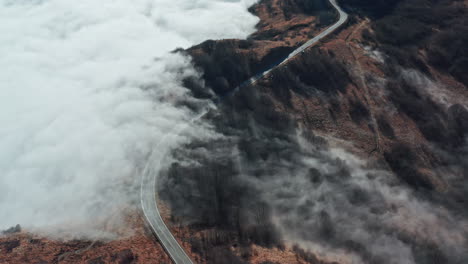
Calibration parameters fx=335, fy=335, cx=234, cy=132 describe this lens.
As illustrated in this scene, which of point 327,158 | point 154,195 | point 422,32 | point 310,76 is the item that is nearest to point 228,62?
point 310,76

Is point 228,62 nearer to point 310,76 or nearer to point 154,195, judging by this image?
point 310,76

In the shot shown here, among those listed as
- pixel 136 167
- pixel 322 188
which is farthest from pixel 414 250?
pixel 136 167

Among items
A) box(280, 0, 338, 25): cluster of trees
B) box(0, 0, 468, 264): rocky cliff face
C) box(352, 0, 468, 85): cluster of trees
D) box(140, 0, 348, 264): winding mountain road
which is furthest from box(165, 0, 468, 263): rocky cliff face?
box(280, 0, 338, 25): cluster of trees

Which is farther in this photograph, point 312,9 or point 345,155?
point 312,9

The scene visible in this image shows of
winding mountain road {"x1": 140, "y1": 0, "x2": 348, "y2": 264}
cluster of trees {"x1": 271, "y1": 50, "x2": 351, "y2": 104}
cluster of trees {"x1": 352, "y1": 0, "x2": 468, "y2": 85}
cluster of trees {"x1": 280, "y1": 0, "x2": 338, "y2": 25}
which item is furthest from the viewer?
cluster of trees {"x1": 280, "y1": 0, "x2": 338, "y2": 25}

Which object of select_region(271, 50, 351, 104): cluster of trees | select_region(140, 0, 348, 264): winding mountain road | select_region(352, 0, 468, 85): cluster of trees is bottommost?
select_region(140, 0, 348, 264): winding mountain road

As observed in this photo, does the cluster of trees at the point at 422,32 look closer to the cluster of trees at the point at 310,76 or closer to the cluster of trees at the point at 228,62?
the cluster of trees at the point at 310,76

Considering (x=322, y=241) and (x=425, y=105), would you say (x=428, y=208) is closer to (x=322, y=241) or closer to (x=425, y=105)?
(x=322, y=241)

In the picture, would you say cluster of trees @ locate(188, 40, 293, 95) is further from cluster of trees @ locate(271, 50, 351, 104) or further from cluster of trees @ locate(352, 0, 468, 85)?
cluster of trees @ locate(352, 0, 468, 85)

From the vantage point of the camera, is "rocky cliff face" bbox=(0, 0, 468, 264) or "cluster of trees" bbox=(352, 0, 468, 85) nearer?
"rocky cliff face" bbox=(0, 0, 468, 264)

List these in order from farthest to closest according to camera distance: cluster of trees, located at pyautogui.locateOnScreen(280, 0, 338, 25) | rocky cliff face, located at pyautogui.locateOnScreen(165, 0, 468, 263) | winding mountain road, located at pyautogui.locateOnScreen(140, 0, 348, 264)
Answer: cluster of trees, located at pyautogui.locateOnScreen(280, 0, 338, 25) → rocky cliff face, located at pyautogui.locateOnScreen(165, 0, 468, 263) → winding mountain road, located at pyautogui.locateOnScreen(140, 0, 348, 264)

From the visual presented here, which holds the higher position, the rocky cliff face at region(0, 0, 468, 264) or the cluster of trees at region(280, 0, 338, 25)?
the cluster of trees at region(280, 0, 338, 25)
